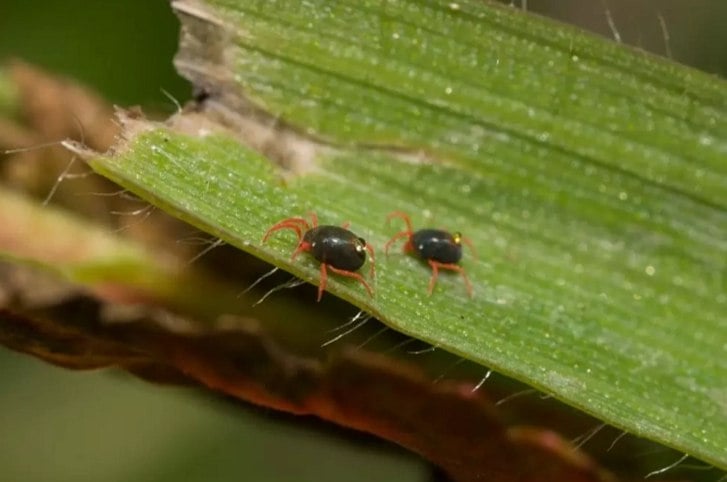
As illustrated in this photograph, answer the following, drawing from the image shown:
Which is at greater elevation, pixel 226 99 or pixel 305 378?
pixel 226 99

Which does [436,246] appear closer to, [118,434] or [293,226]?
[293,226]

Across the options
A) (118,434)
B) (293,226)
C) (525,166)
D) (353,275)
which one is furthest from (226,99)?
(118,434)

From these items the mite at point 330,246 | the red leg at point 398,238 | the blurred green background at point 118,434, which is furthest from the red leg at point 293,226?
the blurred green background at point 118,434

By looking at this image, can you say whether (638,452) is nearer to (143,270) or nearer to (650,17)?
(143,270)

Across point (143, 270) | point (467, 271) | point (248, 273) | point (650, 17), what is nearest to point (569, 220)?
point (467, 271)

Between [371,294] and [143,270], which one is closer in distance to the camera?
[371,294]

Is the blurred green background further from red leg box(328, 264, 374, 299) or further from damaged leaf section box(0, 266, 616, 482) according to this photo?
red leg box(328, 264, 374, 299)
